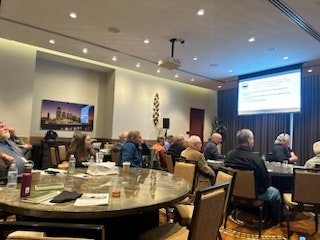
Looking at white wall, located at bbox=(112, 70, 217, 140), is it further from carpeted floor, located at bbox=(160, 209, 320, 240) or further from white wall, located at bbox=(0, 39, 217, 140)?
carpeted floor, located at bbox=(160, 209, 320, 240)

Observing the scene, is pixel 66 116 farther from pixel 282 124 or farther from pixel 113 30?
pixel 282 124

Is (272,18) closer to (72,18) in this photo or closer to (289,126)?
(72,18)

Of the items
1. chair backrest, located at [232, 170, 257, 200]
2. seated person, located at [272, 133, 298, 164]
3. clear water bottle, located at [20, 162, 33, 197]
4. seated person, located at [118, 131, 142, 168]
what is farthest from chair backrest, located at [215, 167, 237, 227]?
seated person, located at [272, 133, 298, 164]

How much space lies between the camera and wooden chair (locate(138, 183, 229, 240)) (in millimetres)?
1500

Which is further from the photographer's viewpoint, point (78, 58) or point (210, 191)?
point (78, 58)

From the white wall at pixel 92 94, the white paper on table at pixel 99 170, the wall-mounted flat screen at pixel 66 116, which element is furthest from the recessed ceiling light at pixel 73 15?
the wall-mounted flat screen at pixel 66 116

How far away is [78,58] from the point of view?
780 centimetres

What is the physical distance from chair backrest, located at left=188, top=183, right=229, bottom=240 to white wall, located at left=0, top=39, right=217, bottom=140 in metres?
6.60

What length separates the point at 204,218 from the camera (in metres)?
1.57

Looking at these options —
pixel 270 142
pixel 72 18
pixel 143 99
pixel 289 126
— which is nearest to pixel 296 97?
pixel 289 126

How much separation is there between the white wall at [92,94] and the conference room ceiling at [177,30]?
95 centimetres

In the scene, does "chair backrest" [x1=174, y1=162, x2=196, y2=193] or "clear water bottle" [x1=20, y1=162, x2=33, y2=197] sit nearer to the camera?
"clear water bottle" [x1=20, y1=162, x2=33, y2=197]

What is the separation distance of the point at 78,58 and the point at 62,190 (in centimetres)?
662

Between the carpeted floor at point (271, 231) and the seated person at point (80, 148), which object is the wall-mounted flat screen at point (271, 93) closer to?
the carpeted floor at point (271, 231)
